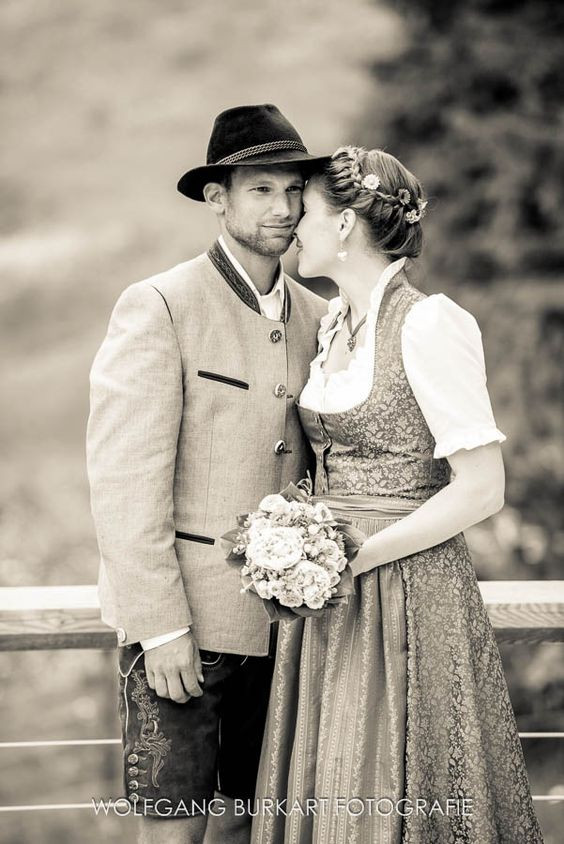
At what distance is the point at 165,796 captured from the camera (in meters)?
2.26

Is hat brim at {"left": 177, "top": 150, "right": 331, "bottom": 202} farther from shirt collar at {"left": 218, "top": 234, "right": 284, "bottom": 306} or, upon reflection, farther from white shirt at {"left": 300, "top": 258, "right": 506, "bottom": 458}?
white shirt at {"left": 300, "top": 258, "right": 506, "bottom": 458}

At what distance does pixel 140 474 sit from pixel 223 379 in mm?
286

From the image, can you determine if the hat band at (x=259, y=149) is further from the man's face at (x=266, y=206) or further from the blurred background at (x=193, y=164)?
the blurred background at (x=193, y=164)

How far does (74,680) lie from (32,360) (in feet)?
5.29

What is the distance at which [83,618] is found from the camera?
279 centimetres

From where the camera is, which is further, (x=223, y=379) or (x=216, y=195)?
(x=216, y=195)

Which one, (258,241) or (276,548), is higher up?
(258,241)

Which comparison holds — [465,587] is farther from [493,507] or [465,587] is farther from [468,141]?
[468,141]

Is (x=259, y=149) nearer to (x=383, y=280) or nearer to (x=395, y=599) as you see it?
(x=383, y=280)

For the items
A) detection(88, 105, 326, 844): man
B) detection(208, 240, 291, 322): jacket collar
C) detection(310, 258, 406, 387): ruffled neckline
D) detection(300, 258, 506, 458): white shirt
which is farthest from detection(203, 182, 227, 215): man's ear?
detection(300, 258, 506, 458): white shirt

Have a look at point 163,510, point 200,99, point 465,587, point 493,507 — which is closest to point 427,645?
point 465,587

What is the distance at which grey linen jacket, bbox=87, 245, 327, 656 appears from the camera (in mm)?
2205

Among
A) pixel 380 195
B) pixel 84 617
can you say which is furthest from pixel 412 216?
pixel 84 617

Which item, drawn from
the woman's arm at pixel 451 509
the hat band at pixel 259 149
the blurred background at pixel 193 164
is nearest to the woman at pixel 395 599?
the woman's arm at pixel 451 509
